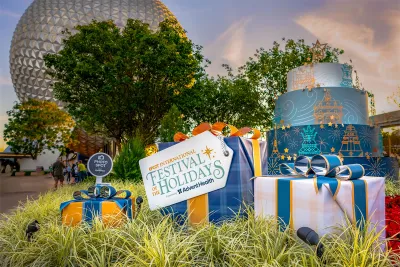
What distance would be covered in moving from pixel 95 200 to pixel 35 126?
102 ft

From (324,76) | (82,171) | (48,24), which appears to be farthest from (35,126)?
(324,76)

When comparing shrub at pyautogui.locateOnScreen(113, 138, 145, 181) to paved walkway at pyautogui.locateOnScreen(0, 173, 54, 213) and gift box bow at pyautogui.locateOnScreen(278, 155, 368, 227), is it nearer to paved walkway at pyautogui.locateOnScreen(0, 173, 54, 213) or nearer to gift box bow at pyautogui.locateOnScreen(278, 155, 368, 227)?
paved walkway at pyautogui.locateOnScreen(0, 173, 54, 213)

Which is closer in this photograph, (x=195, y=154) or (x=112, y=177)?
(x=195, y=154)

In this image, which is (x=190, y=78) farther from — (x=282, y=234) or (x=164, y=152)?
(x=282, y=234)

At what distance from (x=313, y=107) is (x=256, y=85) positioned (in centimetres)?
1307

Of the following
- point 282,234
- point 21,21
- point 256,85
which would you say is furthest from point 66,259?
point 21,21

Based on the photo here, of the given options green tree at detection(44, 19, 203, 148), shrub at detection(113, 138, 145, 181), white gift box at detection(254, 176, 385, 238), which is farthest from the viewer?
green tree at detection(44, 19, 203, 148)

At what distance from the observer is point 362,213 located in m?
2.55

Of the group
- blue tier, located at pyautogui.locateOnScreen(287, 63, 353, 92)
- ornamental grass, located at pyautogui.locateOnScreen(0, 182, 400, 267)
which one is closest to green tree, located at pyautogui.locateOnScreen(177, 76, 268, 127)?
blue tier, located at pyautogui.locateOnScreen(287, 63, 353, 92)

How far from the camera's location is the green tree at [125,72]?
1784 centimetres

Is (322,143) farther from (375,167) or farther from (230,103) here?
(230,103)

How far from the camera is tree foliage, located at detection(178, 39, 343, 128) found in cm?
2091

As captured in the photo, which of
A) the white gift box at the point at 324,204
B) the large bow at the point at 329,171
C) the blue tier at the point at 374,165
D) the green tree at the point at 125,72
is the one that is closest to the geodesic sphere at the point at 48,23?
the green tree at the point at 125,72

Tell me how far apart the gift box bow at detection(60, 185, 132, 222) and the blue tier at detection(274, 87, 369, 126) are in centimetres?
647
